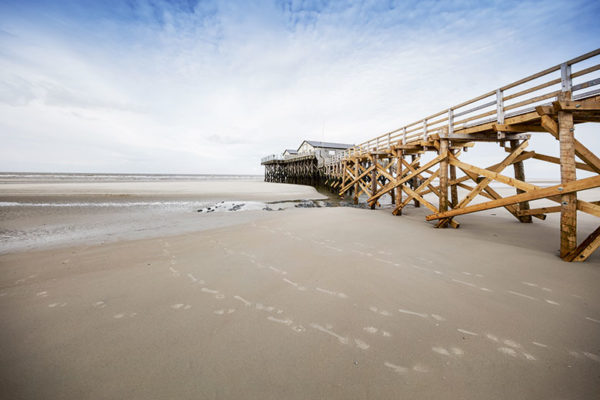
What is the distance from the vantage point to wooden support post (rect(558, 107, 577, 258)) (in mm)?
3875

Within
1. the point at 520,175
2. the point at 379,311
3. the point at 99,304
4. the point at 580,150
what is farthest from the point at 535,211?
the point at 99,304

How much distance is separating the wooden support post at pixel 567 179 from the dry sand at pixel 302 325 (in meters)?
0.39

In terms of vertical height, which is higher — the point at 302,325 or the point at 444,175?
the point at 444,175

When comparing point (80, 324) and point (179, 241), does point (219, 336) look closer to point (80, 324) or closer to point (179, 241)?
point (80, 324)

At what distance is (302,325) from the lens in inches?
87.0

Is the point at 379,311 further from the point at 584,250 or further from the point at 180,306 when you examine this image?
the point at 584,250

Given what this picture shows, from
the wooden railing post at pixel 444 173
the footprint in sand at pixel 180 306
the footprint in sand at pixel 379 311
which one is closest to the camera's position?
the footprint in sand at pixel 379 311

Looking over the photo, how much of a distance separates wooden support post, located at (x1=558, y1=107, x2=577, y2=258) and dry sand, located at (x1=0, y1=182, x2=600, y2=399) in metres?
0.39

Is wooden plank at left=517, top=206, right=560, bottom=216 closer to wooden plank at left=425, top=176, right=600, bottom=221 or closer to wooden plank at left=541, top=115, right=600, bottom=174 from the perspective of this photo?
wooden plank at left=541, top=115, right=600, bottom=174

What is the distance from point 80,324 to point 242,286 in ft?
5.41

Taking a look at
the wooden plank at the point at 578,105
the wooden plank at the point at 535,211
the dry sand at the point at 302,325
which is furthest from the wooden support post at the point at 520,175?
the wooden plank at the point at 578,105

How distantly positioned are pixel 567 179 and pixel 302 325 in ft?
18.1

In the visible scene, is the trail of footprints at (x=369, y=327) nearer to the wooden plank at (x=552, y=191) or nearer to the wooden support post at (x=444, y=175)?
the wooden plank at (x=552, y=191)

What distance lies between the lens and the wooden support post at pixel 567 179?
12.7 ft
